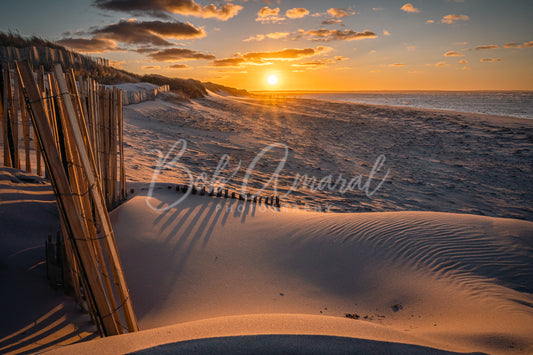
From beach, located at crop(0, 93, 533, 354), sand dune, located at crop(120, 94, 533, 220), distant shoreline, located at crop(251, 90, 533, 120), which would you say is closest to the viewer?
beach, located at crop(0, 93, 533, 354)

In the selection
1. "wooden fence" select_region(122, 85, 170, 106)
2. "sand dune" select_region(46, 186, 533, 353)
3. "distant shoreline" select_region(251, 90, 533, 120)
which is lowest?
"sand dune" select_region(46, 186, 533, 353)

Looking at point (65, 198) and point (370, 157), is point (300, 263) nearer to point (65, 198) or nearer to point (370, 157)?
point (65, 198)

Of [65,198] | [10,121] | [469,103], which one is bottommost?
[65,198]

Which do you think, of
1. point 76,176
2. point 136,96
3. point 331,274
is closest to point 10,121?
point 76,176

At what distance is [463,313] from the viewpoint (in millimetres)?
2826

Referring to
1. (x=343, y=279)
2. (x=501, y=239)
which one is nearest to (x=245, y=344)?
(x=343, y=279)

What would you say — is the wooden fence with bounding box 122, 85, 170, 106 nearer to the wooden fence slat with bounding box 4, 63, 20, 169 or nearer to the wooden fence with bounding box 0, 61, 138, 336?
the wooden fence slat with bounding box 4, 63, 20, 169

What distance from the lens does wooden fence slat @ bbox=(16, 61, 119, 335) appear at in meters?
1.71

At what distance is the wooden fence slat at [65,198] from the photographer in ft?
5.61

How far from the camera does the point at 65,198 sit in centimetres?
180

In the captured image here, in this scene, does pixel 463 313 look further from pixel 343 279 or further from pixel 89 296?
pixel 89 296

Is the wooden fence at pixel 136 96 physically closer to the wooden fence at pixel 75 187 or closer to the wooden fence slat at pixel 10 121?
the wooden fence slat at pixel 10 121

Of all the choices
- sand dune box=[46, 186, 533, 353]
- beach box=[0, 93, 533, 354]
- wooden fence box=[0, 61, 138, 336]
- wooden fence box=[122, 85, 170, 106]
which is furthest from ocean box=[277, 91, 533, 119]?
wooden fence box=[0, 61, 138, 336]

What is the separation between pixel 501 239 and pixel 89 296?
5.60 meters
